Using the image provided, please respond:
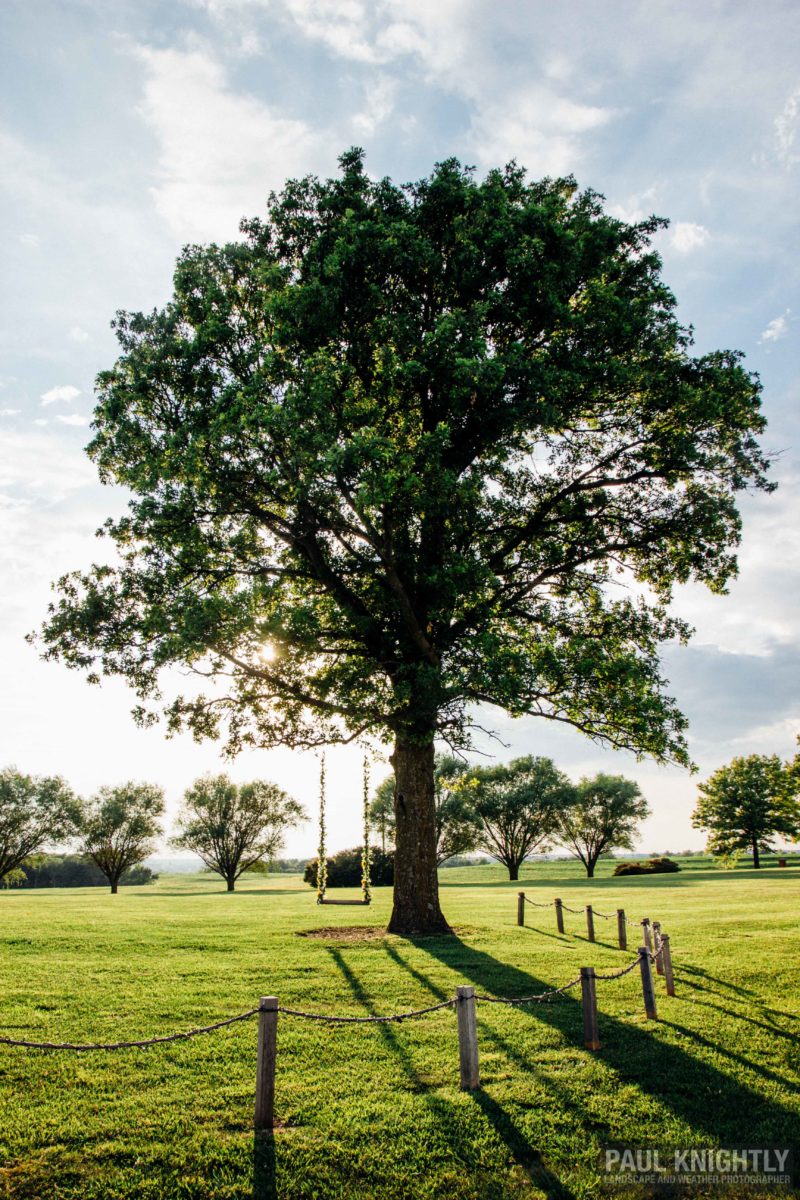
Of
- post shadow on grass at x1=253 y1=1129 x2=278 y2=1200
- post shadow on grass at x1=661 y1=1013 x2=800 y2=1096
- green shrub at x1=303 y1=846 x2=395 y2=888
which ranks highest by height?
post shadow on grass at x1=253 y1=1129 x2=278 y2=1200

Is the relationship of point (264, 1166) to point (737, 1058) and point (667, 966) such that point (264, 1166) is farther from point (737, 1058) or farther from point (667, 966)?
point (667, 966)

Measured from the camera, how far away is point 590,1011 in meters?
9.95

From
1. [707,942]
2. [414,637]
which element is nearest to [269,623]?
[414,637]

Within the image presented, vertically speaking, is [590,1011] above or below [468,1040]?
below

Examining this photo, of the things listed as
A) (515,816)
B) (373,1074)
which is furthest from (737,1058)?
(515,816)

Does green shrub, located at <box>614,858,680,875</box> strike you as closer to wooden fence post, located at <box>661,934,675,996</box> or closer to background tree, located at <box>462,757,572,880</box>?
background tree, located at <box>462,757,572,880</box>

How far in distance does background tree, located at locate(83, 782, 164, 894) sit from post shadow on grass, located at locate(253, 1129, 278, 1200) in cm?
6300

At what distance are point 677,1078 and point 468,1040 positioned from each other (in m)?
2.92

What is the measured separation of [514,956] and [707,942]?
244 inches

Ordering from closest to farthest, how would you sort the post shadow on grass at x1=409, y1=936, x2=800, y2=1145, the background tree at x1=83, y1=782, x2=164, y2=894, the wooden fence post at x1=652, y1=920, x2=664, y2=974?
the post shadow on grass at x1=409, y1=936, x2=800, y2=1145 < the wooden fence post at x1=652, y1=920, x2=664, y2=974 < the background tree at x1=83, y1=782, x2=164, y2=894


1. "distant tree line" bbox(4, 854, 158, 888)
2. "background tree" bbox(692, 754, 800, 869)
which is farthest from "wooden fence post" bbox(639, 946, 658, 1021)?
"distant tree line" bbox(4, 854, 158, 888)

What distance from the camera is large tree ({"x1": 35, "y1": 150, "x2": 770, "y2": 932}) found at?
1650 centimetres

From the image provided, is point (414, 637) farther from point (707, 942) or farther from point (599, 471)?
point (707, 942)

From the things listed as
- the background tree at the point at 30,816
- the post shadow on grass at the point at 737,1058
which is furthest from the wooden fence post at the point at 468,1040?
the background tree at the point at 30,816
